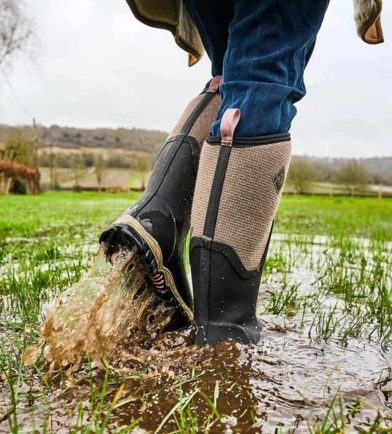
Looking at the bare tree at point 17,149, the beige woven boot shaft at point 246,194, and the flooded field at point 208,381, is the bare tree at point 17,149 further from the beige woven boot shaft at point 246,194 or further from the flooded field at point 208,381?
the beige woven boot shaft at point 246,194

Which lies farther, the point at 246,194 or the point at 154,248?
the point at 154,248

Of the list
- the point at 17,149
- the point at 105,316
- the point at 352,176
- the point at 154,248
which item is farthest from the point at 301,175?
the point at 105,316

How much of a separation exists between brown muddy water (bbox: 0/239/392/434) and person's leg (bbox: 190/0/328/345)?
6.4 inches

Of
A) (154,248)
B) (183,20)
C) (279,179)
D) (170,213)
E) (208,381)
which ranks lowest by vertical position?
(208,381)

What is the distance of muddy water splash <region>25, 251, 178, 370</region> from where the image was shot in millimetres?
1343

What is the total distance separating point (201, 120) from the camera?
185 centimetres

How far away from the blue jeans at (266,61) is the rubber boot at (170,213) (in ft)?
0.93

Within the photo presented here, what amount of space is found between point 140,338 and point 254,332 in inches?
14.7

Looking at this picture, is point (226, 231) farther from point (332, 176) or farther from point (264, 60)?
point (332, 176)

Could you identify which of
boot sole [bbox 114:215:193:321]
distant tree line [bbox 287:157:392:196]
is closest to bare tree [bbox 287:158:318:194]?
distant tree line [bbox 287:157:392:196]

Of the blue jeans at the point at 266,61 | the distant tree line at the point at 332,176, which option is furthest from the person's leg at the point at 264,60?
the distant tree line at the point at 332,176

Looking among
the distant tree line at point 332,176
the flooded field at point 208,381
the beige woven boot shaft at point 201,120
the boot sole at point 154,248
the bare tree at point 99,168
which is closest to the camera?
the flooded field at point 208,381

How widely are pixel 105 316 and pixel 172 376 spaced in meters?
0.37

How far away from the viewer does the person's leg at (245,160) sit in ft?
4.81
